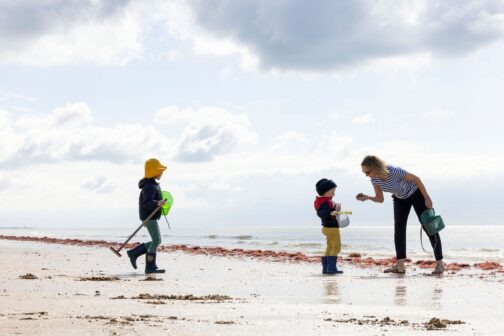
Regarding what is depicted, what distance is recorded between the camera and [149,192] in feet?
39.6

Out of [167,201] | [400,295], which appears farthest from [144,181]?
[400,295]

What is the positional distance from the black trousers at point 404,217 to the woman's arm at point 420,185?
11 cm

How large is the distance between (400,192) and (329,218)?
4.75 ft

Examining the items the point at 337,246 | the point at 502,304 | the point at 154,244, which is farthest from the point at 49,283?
the point at 502,304

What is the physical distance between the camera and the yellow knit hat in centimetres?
1198

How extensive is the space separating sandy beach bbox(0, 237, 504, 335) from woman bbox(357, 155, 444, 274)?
0.51 metres

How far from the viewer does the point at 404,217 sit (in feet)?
38.6

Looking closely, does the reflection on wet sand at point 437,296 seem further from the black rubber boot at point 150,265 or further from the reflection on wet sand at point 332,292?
the black rubber boot at point 150,265

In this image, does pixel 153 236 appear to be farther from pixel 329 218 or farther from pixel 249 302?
pixel 249 302

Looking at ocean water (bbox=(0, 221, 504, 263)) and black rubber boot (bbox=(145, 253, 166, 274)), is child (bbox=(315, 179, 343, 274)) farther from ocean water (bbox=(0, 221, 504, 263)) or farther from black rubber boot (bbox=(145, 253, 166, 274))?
ocean water (bbox=(0, 221, 504, 263))

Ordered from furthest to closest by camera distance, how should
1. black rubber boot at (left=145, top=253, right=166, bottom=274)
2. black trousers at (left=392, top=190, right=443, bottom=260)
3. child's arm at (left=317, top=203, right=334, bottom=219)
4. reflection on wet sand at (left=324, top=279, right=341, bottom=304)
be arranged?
1. child's arm at (left=317, top=203, right=334, bottom=219)
2. black rubber boot at (left=145, top=253, right=166, bottom=274)
3. black trousers at (left=392, top=190, right=443, bottom=260)
4. reflection on wet sand at (left=324, top=279, right=341, bottom=304)

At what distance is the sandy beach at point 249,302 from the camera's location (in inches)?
208

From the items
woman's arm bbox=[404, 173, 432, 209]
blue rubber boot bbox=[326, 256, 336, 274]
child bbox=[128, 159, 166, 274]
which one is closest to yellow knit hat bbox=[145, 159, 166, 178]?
child bbox=[128, 159, 166, 274]

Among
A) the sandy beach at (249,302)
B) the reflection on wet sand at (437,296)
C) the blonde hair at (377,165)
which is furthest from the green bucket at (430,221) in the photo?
the reflection on wet sand at (437,296)
